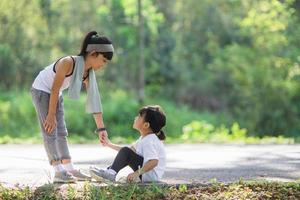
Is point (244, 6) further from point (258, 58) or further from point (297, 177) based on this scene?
point (297, 177)

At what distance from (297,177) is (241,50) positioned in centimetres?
2181

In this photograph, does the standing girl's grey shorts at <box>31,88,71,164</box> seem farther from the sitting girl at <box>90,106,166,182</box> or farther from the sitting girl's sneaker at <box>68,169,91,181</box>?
the sitting girl at <box>90,106,166,182</box>

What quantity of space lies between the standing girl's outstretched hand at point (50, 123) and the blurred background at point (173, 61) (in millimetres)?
10272

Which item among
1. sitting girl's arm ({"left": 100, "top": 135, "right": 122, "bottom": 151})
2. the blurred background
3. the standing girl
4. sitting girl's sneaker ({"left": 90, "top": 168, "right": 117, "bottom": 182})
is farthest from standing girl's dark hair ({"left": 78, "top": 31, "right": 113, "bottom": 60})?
the blurred background

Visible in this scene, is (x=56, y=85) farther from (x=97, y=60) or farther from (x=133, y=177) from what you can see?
(x=133, y=177)

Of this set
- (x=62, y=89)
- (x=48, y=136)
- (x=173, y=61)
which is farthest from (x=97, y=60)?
(x=173, y=61)

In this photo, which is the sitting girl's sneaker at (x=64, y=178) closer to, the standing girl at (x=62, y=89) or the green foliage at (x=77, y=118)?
the standing girl at (x=62, y=89)

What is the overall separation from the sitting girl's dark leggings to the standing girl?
14.4 inches

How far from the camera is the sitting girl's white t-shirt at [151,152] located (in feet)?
19.0

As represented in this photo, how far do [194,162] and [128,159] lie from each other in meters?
2.34

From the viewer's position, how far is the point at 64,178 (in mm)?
5984

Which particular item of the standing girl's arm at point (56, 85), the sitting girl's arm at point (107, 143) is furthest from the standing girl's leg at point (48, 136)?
the sitting girl's arm at point (107, 143)

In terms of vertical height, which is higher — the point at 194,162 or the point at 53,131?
the point at 53,131

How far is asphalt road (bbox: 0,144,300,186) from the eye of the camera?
661 cm
